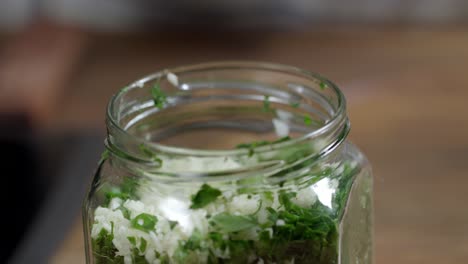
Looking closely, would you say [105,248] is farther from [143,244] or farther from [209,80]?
[209,80]

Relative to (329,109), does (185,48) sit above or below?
below

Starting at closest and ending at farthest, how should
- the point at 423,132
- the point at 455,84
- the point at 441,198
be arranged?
the point at 441,198 < the point at 423,132 < the point at 455,84

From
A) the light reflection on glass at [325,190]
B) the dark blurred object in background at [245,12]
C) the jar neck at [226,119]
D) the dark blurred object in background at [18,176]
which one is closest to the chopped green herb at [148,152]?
the jar neck at [226,119]

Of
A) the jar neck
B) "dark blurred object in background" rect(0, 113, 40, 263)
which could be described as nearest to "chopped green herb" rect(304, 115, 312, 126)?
the jar neck

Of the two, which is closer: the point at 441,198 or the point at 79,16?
the point at 441,198

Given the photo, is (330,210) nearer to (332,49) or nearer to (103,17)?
(332,49)

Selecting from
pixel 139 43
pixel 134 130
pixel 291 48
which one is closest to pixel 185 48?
pixel 139 43

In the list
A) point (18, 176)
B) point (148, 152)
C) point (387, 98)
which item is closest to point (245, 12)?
point (387, 98)
